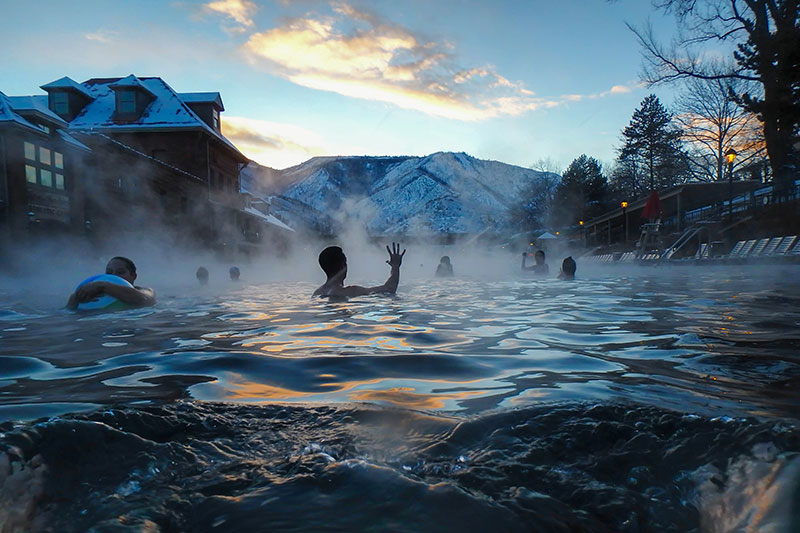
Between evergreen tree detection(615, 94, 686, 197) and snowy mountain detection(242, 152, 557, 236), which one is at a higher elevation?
snowy mountain detection(242, 152, 557, 236)

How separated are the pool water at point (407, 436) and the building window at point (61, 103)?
2225 centimetres

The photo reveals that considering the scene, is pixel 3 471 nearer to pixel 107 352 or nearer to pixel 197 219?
pixel 107 352

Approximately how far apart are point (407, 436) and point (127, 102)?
2505cm

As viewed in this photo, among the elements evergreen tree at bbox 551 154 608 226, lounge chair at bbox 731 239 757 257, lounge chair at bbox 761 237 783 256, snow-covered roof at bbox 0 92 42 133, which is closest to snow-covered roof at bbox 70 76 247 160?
snow-covered roof at bbox 0 92 42 133

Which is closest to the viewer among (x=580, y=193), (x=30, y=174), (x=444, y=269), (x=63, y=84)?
(x=30, y=174)

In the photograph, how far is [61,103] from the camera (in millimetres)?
20375

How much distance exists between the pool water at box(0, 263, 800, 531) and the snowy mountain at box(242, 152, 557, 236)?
4696 inches

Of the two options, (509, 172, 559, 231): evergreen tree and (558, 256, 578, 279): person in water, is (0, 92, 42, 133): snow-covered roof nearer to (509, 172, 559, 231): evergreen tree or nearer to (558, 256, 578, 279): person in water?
(558, 256, 578, 279): person in water

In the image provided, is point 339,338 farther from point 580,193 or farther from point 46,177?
point 580,193

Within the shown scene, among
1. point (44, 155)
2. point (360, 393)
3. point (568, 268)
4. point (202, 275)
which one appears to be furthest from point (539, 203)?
point (360, 393)

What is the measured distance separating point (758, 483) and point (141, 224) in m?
19.1

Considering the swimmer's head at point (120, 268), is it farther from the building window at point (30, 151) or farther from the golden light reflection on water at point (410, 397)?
the building window at point (30, 151)

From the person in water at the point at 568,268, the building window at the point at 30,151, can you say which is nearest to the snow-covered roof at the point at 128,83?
the building window at the point at 30,151

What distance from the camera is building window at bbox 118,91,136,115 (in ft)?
70.4
